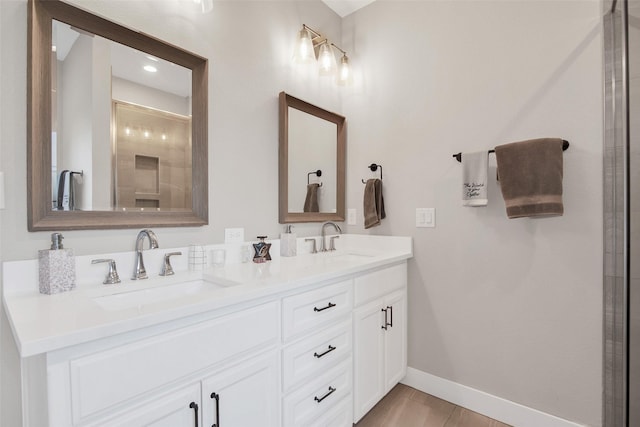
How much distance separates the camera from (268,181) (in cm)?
187

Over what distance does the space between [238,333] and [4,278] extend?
802 millimetres

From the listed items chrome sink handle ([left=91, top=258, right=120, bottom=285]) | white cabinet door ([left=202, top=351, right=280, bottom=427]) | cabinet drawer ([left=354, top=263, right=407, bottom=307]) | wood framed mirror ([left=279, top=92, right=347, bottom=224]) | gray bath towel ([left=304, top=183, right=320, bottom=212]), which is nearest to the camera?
white cabinet door ([left=202, top=351, right=280, bottom=427])

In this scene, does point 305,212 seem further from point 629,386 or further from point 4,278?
point 629,386

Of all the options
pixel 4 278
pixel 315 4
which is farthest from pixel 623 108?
pixel 4 278

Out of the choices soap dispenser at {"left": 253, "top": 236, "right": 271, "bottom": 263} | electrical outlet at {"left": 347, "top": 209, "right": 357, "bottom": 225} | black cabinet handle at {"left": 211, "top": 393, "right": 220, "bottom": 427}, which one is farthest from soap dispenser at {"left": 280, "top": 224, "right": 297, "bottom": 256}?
black cabinet handle at {"left": 211, "top": 393, "right": 220, "bottom": 427}

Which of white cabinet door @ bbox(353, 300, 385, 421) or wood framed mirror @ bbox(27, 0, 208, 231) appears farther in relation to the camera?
white cabinet door @ bbox(353, 300, 385, 421)

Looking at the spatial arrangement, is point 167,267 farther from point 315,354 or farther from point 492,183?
point 492,183

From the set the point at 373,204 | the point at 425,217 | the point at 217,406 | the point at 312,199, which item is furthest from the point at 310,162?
the point at 217,406

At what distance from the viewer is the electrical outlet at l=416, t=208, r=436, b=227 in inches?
78.2

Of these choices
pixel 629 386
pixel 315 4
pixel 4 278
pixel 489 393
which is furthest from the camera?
pixel 315 4

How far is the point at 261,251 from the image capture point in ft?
5.63

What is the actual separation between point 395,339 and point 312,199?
108cm

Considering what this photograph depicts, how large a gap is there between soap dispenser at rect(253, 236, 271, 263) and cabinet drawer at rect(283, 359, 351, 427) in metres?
0.68

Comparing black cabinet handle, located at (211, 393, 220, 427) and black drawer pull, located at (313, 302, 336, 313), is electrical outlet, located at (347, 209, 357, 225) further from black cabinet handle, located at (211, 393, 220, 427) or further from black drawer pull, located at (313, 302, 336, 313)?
black cabinet handle, located at (211, 393, 220, 427)
